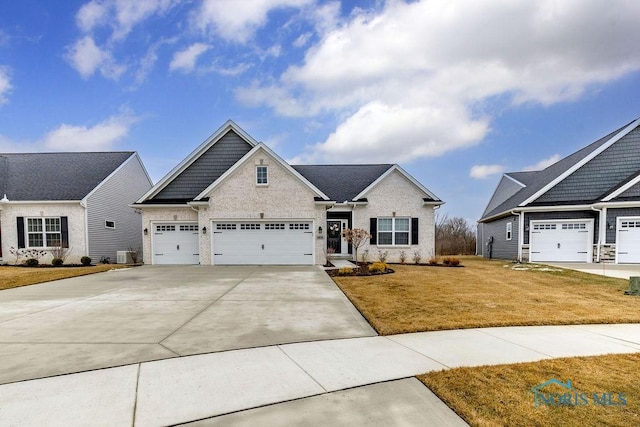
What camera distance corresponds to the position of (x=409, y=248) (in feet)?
56.5

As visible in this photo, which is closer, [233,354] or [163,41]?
[233,354]

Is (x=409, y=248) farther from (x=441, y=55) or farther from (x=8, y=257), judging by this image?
(x=8, y=257)

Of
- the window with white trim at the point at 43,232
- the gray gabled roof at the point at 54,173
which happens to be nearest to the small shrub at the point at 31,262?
the window with white trim at the point at 43,232

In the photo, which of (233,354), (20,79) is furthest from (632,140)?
(20,79)

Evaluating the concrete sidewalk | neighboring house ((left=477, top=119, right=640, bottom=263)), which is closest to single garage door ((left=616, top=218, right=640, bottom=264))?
neighboring house ((left=477, top=119, right=640, bottom=263))

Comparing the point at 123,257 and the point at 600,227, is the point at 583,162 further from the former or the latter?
the point at 123,257

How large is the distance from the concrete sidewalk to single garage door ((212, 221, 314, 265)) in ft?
34.9

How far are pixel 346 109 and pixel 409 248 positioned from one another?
9308 millimetres

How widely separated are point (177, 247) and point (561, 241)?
20703mm

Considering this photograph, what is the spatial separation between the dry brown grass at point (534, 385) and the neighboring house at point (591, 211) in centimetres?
1536

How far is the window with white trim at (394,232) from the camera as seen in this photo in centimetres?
1734

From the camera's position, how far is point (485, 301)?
7402 millimetres

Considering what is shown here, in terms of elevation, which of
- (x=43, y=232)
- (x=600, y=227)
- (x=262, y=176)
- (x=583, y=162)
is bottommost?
(x=43, y=232)

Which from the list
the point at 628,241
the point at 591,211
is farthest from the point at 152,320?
the point at 628,241
